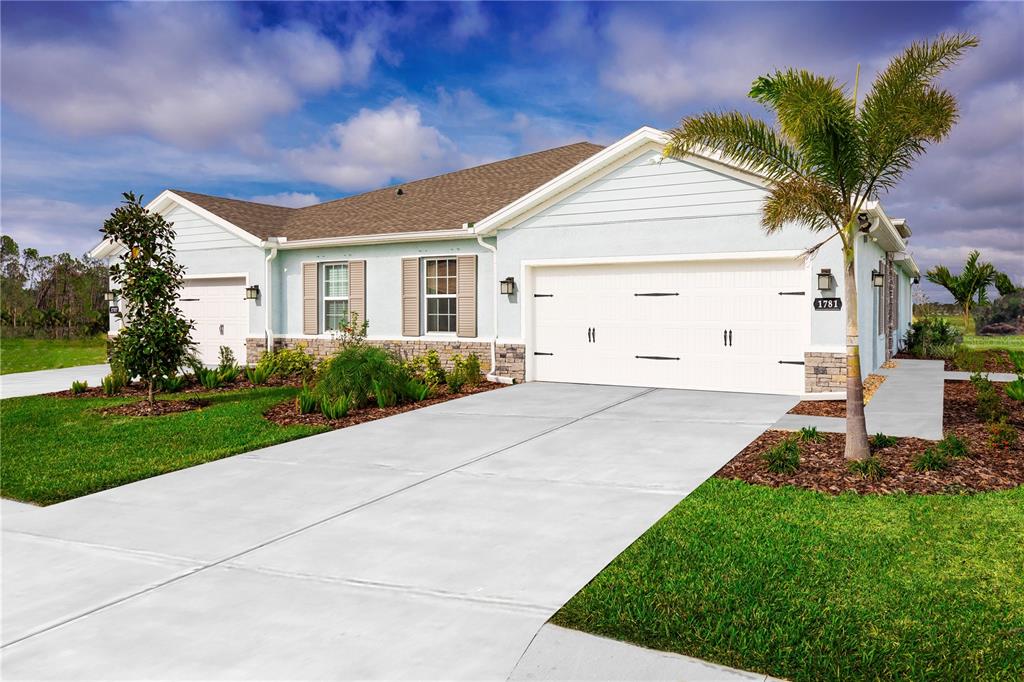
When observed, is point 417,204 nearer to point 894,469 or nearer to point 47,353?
point 894,469

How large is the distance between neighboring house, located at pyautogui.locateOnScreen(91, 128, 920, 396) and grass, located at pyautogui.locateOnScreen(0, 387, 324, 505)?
15.2 feet

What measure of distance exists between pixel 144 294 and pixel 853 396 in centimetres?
1096

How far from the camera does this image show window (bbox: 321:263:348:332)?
17297mm

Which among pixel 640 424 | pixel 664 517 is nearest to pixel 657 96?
pixel 640 424

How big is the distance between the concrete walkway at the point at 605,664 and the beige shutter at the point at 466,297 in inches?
464

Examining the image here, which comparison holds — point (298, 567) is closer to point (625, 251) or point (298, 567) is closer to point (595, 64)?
point (625, 251)

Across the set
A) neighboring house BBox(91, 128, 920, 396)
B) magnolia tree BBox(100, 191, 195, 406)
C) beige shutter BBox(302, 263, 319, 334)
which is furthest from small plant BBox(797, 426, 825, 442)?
beige shutter BBox(302, 263, 319, 334)

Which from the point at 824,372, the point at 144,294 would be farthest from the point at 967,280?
the point at 144,294

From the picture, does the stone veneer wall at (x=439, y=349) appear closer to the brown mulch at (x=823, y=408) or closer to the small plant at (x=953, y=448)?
the brown mulch at (x=823, y=408)

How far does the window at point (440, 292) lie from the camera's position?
51.5 ft

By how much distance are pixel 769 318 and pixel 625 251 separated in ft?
9.30

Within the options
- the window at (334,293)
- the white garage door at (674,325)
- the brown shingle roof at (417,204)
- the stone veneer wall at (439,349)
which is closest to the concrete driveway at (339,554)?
the white garage door at (674,325)

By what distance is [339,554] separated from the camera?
16.4 ft

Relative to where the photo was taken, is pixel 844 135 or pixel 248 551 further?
pixel 844 135
